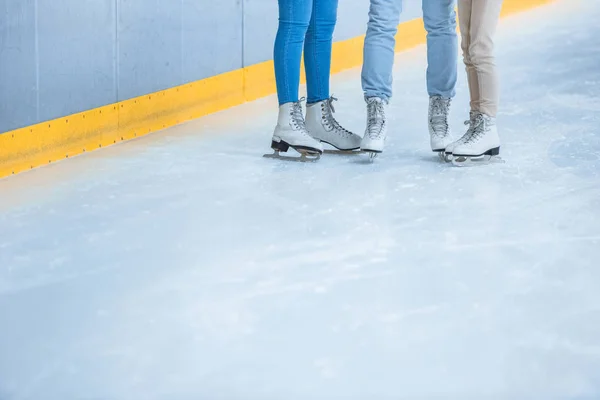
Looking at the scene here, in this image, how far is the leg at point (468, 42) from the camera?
11.9 feet

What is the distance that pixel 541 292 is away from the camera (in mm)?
2385

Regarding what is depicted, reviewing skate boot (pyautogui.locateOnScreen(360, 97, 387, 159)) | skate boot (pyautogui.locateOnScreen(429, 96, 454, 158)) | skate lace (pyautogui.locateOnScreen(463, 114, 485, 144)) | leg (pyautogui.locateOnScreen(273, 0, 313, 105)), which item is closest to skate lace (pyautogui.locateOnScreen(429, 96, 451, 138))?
skate boot (pyautogui.locateOnScreen(429, 96, 454, 158))

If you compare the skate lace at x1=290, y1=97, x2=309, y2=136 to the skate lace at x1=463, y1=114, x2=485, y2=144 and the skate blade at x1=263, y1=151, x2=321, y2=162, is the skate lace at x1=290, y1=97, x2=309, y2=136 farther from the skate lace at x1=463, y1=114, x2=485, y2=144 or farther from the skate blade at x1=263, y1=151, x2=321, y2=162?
the skate lace at x1=463, y1=114, x2=485, y2=144

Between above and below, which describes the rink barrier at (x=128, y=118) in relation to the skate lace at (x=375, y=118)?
below

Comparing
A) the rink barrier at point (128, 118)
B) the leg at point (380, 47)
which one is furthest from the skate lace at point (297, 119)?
the rink barrier at point (128, 118)

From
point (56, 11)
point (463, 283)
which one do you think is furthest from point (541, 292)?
point (56, 11)

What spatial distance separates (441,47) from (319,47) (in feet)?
1.34

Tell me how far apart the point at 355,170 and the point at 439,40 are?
1.77 feet

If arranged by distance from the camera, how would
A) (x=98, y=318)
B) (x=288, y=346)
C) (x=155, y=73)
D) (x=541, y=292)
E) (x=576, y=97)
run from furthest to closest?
(x=576, y=97)
(x=155, y=73)
(x=541, y=292)
(x=98, y=318)
(x=288, y=346)

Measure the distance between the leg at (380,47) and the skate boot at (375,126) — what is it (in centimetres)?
3

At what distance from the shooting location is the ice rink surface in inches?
76.2

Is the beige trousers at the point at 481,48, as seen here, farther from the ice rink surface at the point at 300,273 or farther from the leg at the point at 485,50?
the ice rink surface at the point at 300,273

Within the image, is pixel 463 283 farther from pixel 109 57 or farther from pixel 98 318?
pixel 109 57

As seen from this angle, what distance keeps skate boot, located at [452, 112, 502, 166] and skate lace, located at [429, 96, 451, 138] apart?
9cm
